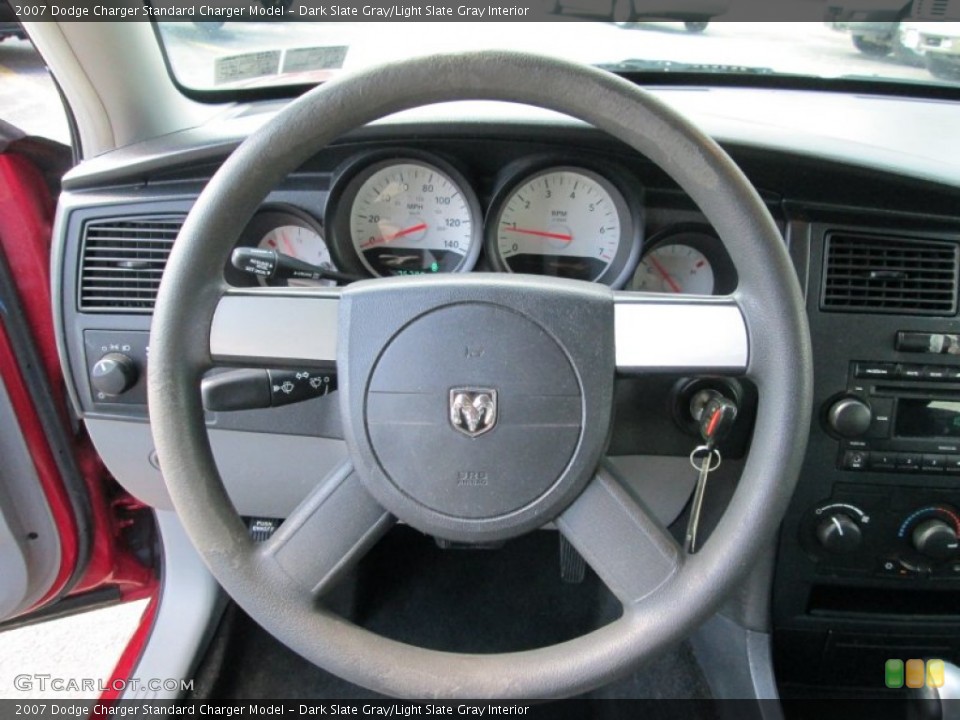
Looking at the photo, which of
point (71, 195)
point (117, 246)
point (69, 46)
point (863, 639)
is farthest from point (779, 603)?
point (69, 46)

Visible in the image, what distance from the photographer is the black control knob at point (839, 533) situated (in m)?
1.23

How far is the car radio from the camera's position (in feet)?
3.81

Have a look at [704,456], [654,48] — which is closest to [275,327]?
[704,456]

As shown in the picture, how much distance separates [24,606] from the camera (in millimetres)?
1573

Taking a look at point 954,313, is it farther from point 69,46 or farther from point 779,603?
point 69,46

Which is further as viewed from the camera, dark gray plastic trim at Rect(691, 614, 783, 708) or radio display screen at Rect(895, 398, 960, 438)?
dark gray plastic trim at Rect(691, 614, 783, 708)

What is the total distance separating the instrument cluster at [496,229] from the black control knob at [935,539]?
1.62 ft

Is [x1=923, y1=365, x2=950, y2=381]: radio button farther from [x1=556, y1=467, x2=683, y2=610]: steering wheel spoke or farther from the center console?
[x1=556, y1=467, x2=683, y2=610]: steering wheel spoke

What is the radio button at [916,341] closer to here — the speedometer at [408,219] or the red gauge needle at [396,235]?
the speedometer at [408,219]

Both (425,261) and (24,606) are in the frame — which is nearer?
(425,261)

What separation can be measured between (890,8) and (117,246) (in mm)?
1469

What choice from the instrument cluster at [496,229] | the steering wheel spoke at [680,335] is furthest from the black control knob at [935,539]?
the steering wheel spoke at [680,335]

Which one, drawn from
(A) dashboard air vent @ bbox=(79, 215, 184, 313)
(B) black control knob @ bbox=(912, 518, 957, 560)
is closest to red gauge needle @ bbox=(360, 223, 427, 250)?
(A) dashboard air vent @ bbox=(79, 215, 184, 313)

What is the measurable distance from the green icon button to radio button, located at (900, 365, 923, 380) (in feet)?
2.04
